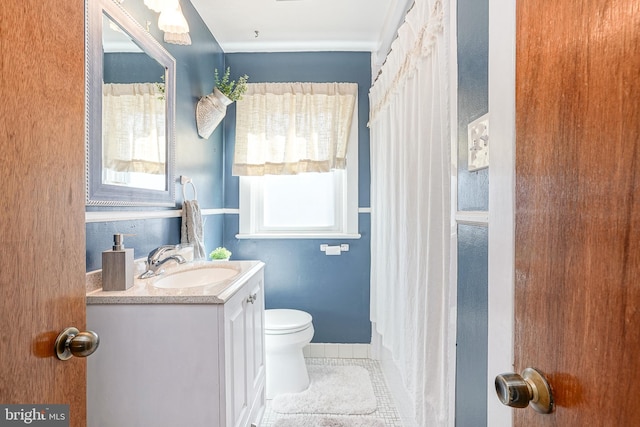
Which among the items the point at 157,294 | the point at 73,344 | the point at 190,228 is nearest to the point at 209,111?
the point at 190,228

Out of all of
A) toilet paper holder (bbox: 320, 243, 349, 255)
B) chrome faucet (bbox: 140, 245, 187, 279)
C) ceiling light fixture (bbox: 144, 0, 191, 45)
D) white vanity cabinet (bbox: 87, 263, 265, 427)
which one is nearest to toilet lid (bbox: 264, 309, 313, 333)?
toilet paper holder (bbox: 320, 243, 349, 255)

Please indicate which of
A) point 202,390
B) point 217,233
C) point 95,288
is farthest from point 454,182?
point 217,233

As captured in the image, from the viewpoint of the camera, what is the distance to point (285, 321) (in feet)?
7.34

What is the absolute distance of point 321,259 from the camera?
2688 millimetres

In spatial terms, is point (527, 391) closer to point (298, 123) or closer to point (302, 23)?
point (298, 123)

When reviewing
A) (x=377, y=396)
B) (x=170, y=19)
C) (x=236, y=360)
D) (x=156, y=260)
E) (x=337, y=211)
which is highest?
(x=170, y=19)

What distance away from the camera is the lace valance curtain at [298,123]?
2615 millimetres

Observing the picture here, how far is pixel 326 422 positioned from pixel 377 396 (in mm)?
430

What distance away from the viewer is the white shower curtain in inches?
45.5

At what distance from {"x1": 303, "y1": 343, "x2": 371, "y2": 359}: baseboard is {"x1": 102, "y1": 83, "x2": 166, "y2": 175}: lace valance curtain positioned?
1.80 metres

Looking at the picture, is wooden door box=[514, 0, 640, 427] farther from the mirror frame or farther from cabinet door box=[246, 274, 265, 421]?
the mirror frame

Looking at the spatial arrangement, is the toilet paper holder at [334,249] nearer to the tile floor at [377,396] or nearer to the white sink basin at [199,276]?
the tile floor at [377,396]

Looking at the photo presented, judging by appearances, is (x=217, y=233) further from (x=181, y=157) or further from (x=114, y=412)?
(x=114, y=412)

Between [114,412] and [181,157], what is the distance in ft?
4.34
